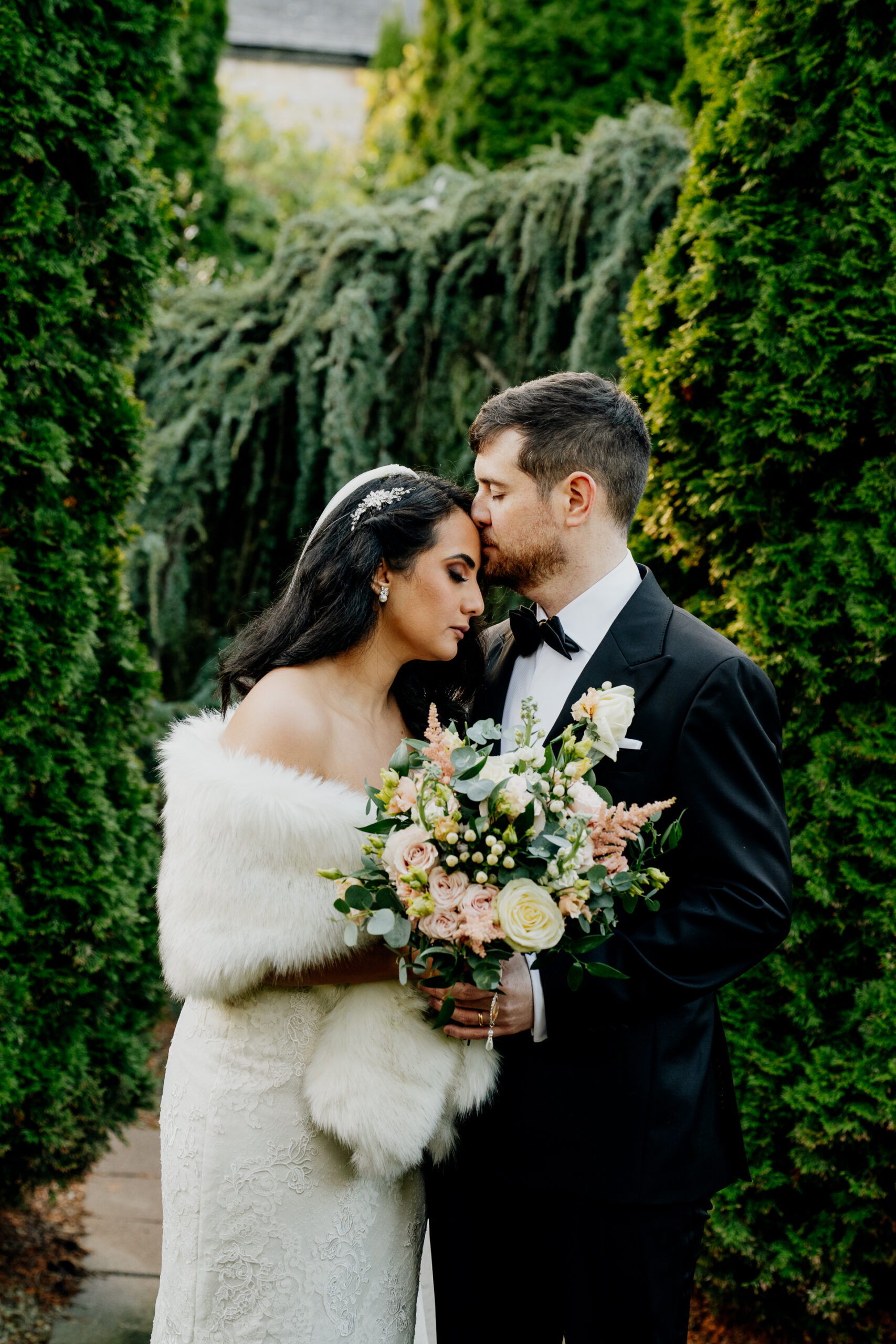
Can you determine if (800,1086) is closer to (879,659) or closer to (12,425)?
→ (879,659)

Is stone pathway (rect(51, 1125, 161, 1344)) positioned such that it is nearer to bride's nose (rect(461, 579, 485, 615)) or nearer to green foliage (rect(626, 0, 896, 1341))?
green foliage (rect(626, 0, 896, 1341))

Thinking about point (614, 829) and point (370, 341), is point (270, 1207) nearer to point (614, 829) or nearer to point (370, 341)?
point (614, 829)

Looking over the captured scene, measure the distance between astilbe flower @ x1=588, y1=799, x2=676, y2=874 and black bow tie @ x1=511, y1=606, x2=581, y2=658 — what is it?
0.62m

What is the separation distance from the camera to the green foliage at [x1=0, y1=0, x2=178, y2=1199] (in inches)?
122

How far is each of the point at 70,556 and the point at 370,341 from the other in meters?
2.45

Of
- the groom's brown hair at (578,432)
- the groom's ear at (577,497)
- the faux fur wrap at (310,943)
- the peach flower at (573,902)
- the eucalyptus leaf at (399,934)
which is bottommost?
the faux fur wrap at (310,943)

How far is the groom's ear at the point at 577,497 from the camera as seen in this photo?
2.41 metres

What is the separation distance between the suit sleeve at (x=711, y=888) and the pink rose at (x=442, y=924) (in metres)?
0.38

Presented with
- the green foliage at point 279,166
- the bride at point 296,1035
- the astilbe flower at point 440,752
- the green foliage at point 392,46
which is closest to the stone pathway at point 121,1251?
the bride at point 296,1035

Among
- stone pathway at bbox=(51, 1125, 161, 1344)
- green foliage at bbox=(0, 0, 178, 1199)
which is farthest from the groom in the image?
stone pathway at bbox=(51, 1125, 161, 1344)

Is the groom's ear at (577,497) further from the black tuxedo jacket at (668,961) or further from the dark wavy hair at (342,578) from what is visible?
the black tuxedo jacket at (668,961)

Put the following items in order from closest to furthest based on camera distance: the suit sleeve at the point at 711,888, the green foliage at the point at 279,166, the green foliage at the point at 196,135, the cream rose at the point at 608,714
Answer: the cream rose at the point at 608,714
the suit sleeve at the point at 711,888
the green foliage at the point at 196,135
the green foliage at the point at 279,166

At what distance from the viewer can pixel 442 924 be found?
1734mm

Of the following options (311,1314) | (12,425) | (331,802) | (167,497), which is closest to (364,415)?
(167,497)
